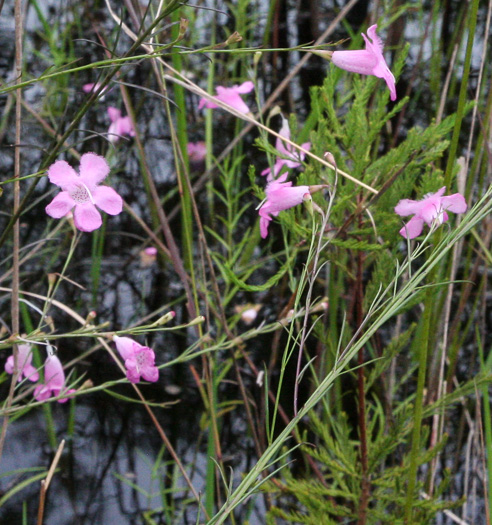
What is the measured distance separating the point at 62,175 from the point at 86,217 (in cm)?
5

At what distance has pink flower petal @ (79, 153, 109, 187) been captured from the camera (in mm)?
758

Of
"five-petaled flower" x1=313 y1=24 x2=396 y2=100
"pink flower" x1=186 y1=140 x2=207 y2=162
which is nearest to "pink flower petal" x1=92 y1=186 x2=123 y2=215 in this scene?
"five-petaled flower" x1=313 y1=24 x2=396 y2=100

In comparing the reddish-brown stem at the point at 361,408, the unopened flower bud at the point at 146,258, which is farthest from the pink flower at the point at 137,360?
the unopened flower bud at the point at 146,258

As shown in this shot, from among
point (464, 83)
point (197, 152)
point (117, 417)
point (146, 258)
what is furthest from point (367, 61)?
point (197, 152)

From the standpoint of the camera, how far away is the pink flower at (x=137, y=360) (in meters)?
0.82

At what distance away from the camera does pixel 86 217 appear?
2.42ft

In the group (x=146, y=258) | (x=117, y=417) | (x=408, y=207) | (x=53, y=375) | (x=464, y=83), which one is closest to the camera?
(x=464, y=83)

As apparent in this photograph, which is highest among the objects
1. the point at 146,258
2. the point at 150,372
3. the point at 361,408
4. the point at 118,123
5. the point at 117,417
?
the point at 118,123

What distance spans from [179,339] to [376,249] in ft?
2.82

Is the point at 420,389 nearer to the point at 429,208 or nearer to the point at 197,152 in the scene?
the point at 429,208

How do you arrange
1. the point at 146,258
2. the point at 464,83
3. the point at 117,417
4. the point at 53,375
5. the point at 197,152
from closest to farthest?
the point at 464,83
the point at 53,375
the point at 117,417
the point at 146,258
the point at 197,152

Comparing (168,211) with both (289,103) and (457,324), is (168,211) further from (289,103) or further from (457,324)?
(457,324)

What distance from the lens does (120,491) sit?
1.31 meters

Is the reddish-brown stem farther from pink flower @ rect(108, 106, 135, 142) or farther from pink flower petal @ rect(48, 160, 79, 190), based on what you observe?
pink flower @ rect(108, 106, 135, 142)
